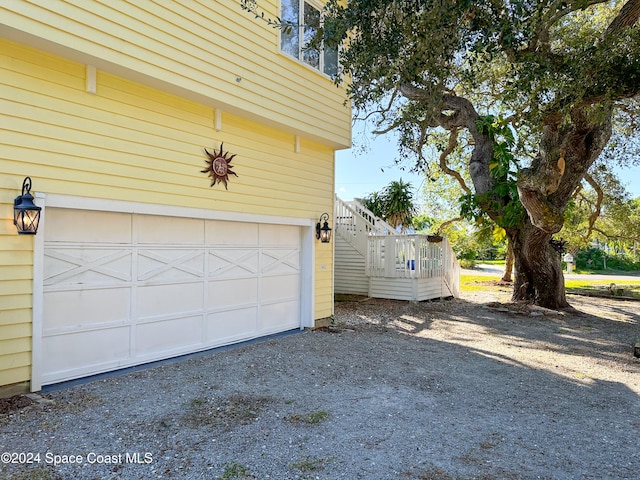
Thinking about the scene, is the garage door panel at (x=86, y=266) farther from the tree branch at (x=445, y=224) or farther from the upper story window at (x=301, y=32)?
the tree branch at (x=445, y=224)

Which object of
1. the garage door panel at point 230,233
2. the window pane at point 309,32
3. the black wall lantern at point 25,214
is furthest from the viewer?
the window pane at point 309,32

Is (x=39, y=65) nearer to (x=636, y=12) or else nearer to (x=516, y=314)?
(x=636, y=12)

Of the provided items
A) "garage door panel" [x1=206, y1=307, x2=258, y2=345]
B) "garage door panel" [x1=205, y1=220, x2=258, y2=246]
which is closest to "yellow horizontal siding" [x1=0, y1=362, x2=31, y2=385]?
"garage door panel" [x1=206, y1=307, x2=258, y2=345]

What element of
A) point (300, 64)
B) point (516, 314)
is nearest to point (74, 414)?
point (300, 64)

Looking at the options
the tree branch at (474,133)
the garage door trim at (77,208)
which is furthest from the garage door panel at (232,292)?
the tree branch at (474,133)

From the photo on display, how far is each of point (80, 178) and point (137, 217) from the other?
0.87 metres

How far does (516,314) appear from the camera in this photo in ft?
32.9

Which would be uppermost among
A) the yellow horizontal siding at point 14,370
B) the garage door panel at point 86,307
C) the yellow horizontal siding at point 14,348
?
the garage door panel at point 86,307

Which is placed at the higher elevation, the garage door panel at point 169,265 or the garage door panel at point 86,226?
the garage door panel at point 86,226

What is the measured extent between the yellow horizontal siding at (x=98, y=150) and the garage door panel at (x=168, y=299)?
3.65ft

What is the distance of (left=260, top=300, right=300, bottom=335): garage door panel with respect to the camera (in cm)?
707

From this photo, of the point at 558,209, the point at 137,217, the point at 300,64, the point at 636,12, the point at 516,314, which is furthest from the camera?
the point at 516,314

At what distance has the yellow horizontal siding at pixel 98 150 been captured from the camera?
411 centimetres

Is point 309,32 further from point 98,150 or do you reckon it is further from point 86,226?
point 86,226
